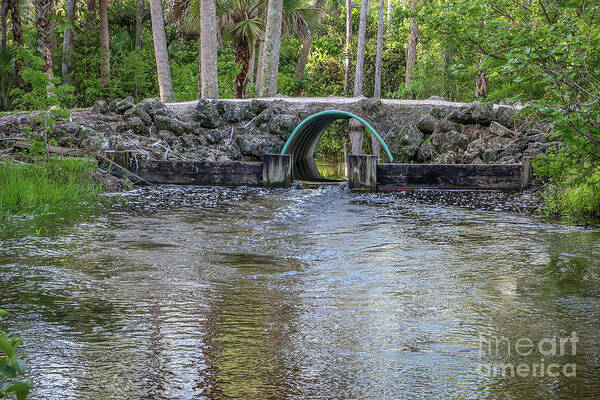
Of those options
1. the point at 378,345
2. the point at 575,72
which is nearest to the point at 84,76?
the point at 575,72

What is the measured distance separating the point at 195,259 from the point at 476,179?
974 cm

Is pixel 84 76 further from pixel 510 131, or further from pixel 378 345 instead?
pixel 378 345

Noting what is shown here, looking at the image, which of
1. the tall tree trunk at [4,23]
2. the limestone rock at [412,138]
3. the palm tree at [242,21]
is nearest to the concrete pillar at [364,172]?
the limestone rock at [412,138]

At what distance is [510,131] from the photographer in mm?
18531

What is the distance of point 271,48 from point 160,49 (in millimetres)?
4219

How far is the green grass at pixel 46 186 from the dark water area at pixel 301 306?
1.04m

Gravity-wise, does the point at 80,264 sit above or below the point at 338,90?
below

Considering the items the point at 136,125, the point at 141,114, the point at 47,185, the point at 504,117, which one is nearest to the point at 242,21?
the point at 141,114

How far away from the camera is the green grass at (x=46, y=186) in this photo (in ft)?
39.5

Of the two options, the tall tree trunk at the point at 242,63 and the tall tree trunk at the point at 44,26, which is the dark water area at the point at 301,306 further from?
the tall tree trunk at the point at 242,63

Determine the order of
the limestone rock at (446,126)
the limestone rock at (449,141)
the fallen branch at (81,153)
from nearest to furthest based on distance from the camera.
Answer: the fallen branch at (81,153) < the limestone rock at (449,141) < the limestone rock at (446,126)

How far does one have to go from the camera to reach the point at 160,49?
24906mm

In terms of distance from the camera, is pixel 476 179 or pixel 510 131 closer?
pixel 476 179

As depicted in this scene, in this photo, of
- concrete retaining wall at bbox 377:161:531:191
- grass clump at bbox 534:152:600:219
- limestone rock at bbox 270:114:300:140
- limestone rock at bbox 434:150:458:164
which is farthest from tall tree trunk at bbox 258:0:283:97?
grass clump at bbox 534:152:600:219
